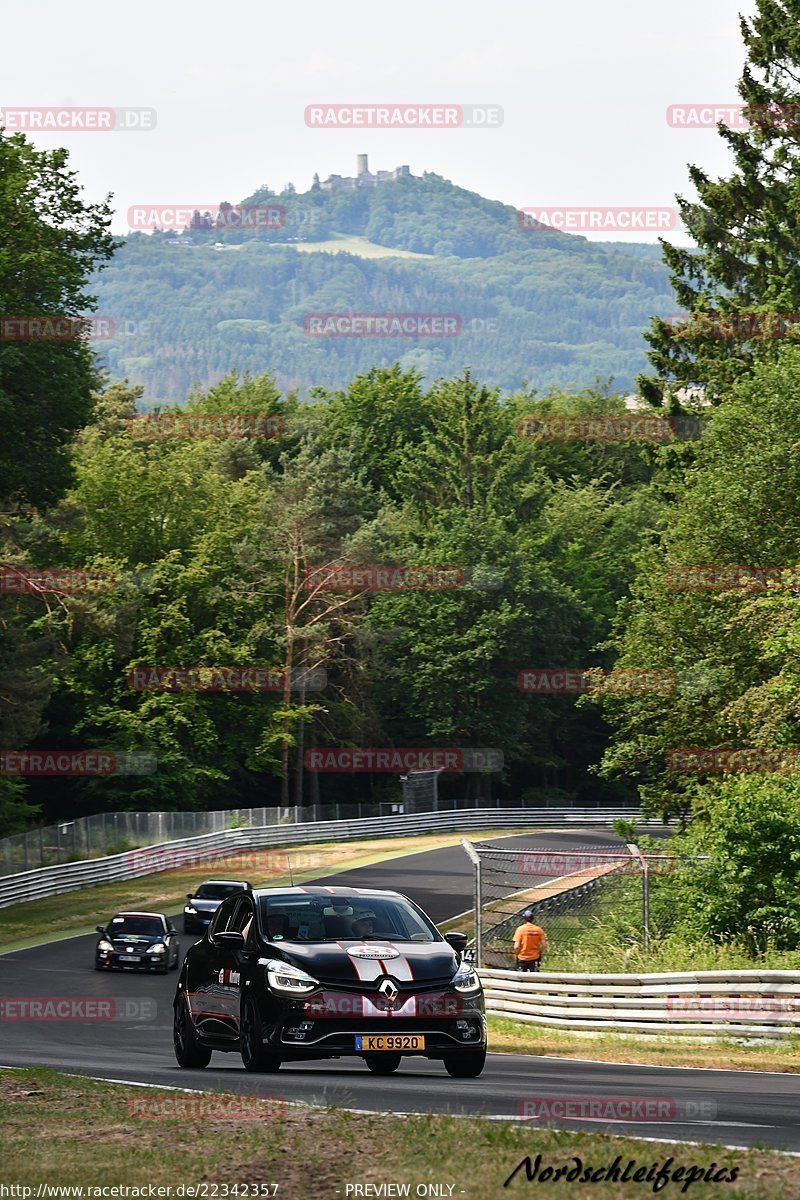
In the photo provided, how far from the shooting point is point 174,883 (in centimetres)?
5759

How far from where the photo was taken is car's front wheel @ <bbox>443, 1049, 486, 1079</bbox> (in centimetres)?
1443

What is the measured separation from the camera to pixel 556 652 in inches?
3878

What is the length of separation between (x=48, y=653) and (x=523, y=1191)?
6959 cm

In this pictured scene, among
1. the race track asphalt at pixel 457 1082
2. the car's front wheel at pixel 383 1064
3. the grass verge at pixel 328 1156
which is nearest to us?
the grass verge at pixel 328 1156

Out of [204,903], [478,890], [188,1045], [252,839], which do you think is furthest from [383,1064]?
[252,839]

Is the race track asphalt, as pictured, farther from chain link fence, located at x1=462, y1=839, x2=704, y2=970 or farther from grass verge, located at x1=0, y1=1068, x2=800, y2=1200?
chain link fence, located at x1=462, y1=839, x2=704, y2=970

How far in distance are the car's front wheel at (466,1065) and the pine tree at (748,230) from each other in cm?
3947

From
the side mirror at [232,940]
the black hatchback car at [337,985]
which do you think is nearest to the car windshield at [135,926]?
the black hatchback car at [337,985]

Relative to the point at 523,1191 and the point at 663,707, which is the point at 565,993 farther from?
the point at 663,707

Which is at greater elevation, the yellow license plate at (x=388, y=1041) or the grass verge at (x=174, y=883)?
the yellow license plate at (x=388, y=1041)

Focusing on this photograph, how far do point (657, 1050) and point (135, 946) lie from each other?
19029 mm

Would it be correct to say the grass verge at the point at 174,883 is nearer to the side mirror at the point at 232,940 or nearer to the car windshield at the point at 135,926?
the car windshield at the point at 135,926

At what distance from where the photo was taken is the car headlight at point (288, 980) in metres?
13.8

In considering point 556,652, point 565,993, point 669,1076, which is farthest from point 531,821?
point 669,1076
